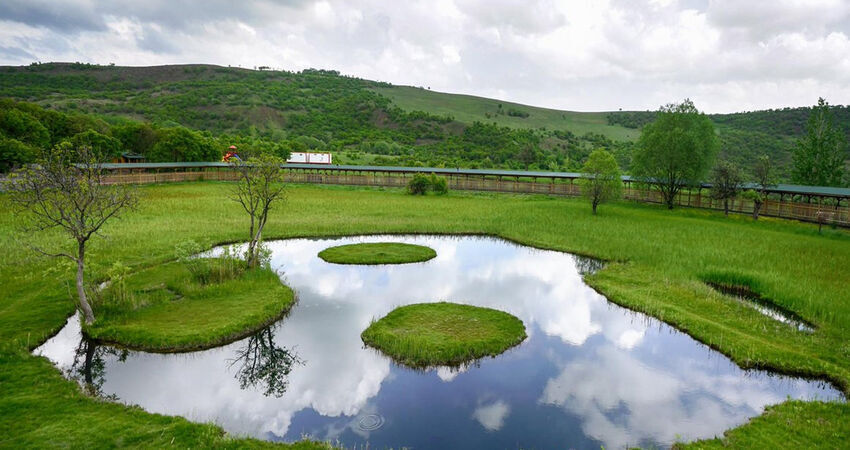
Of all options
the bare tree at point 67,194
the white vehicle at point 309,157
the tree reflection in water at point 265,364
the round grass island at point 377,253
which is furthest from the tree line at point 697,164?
the white vehicle at point 309,157

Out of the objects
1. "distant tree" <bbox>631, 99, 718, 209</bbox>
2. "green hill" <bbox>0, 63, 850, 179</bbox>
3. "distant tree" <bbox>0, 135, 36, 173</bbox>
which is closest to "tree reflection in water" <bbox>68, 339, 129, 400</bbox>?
"distant tree" <bbox>631, 99, 718, 209</bbox>

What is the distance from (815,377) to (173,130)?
77.3 meters

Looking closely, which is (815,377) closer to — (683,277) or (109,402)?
(683,277)

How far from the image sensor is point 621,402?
10500 millimetres

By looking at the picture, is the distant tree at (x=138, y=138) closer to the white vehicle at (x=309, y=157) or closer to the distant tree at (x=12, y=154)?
the white vehicle at (x=309, y=157)

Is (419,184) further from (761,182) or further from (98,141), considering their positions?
(98,141)

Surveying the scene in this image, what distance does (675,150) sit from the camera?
43.2m

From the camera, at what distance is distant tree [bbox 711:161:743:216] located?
39.3 meters

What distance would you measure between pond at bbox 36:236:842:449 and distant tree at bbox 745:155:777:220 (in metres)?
29.8

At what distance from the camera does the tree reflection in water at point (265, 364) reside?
1098 centimetres

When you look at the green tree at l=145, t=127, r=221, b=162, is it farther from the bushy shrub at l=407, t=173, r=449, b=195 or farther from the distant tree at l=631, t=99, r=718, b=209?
the distant tree at l=631, t=99, r=718, b=209

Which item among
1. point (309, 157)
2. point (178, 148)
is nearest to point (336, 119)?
point (309, 157)

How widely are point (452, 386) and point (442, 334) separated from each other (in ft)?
8.63

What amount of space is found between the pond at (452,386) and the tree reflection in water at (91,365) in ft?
0.13
